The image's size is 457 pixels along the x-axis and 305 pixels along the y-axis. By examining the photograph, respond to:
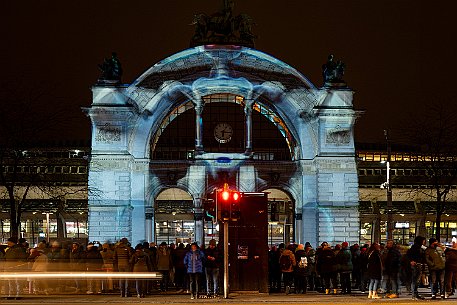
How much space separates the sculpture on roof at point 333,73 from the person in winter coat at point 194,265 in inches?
1154

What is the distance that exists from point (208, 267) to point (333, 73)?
29780 mm

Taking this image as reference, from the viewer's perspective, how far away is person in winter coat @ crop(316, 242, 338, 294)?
112 feet

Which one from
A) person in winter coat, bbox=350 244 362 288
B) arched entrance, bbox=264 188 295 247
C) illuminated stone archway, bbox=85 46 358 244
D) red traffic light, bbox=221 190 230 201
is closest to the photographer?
red traffic light, bbox=221 190 230 201

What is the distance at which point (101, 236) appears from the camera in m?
57.8

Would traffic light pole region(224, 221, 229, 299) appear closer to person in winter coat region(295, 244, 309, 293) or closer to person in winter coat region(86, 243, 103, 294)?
person in winter coat region(295, 244, 309, 293)

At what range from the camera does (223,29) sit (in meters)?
60.1

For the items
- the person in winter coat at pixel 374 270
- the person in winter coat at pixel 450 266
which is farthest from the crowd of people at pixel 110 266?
the person in winter coat at pixel 450 266

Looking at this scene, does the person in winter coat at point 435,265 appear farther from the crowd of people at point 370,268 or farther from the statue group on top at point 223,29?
the statue group on top at point 223,29

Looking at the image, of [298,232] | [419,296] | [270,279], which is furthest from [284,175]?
[419,296]

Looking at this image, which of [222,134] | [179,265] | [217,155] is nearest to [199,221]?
[217,155]

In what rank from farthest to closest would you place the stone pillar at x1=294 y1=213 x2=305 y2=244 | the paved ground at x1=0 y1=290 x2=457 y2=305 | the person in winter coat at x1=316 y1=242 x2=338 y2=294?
the stone pillar at x1=294 y1=213 x2=305 y2=244 → the person in winter coat at x1=316 y1=242 x2=338 y2=294 → the paved ground at x1=0 y1=290 x2=457 y2=305

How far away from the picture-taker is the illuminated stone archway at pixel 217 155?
58.3m

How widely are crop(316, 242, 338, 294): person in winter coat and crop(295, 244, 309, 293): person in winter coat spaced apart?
1.62 feet

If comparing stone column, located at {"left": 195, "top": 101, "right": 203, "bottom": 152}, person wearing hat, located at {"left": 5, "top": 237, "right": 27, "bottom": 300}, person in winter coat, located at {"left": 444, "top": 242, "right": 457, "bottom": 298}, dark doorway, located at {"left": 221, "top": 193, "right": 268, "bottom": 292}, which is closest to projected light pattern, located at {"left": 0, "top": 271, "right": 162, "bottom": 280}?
person wearing hat, located at {"left": 5, "top": 237, "right": 27, "bottom": 300}
